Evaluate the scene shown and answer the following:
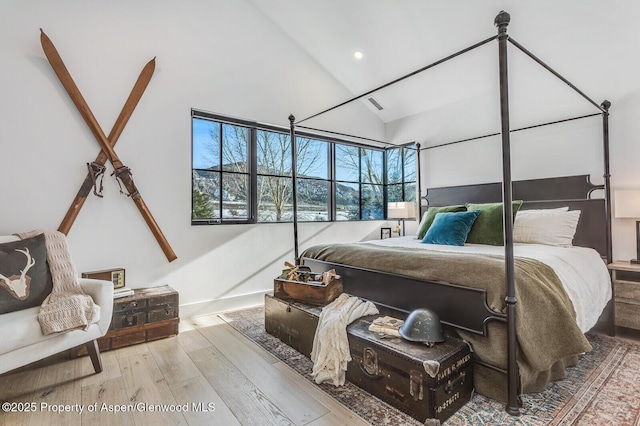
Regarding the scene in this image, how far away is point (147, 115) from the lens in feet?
9.64

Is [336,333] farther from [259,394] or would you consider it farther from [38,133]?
[38,133]

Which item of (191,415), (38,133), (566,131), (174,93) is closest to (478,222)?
(566,131)

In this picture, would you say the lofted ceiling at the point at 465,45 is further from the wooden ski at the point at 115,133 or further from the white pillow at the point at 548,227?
the wooden ski at the point at 115,133

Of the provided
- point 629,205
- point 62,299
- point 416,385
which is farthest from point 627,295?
point 62,299

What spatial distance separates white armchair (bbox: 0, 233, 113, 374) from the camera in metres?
1.64

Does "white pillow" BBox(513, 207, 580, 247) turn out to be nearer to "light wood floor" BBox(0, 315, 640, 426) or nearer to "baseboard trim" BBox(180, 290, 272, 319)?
"light wood floor" BBox(0, 315, 640, 426)

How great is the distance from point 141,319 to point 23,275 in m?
0.88

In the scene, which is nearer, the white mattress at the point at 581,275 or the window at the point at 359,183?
the white mattress at the point at 581,275

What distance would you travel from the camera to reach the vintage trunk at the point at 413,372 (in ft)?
4.91

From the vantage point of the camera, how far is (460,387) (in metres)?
1.64

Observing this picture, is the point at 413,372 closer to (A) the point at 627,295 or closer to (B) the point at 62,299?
(B) the point at 62,299

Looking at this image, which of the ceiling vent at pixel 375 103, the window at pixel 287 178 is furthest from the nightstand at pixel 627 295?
the ceiling vent at pixel 375 103

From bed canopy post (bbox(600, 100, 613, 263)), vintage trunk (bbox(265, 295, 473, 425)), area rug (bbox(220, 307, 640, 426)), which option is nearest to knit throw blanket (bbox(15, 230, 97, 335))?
area rug (bbox(220, 307, 640, 426))

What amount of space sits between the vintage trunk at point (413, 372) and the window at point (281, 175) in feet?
6.99
